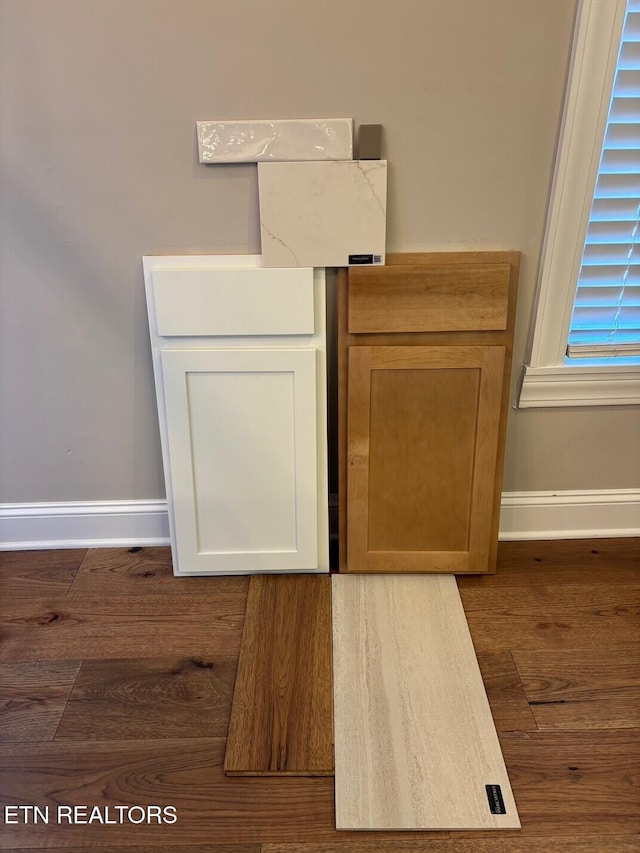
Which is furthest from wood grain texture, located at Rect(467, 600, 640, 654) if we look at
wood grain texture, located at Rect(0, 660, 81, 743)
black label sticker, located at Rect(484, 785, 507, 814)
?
wood grain texture, located at Rect(0, 660, 81, 743)

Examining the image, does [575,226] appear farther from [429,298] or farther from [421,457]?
[421,457]

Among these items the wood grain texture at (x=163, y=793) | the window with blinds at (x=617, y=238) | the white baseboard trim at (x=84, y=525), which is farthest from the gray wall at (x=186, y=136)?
the wood grain texture at (x=163, y=793)

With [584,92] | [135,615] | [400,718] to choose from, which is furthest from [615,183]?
[135,615]

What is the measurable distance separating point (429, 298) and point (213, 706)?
3.58 feet

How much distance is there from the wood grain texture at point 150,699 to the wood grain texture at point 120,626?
0.04 meters

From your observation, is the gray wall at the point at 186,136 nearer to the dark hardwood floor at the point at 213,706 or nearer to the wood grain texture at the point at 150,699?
the dark hardwood floor at the point at 213,706

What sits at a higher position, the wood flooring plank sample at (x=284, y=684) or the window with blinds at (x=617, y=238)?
the window with blinds at (x=617, y=238)

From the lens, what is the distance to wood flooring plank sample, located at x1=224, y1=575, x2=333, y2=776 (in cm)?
142

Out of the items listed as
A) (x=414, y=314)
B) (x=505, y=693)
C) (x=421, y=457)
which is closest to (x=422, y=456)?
(x=421, y=457)

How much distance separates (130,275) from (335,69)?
0.71 metres

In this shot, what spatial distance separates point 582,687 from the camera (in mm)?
1596

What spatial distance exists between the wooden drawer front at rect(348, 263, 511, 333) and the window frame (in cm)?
18

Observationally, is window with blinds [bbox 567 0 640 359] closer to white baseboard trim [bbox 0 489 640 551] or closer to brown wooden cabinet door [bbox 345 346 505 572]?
brown wooden cabinet door [bbox 345 346 505 572]

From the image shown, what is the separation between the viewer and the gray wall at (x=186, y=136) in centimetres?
154
